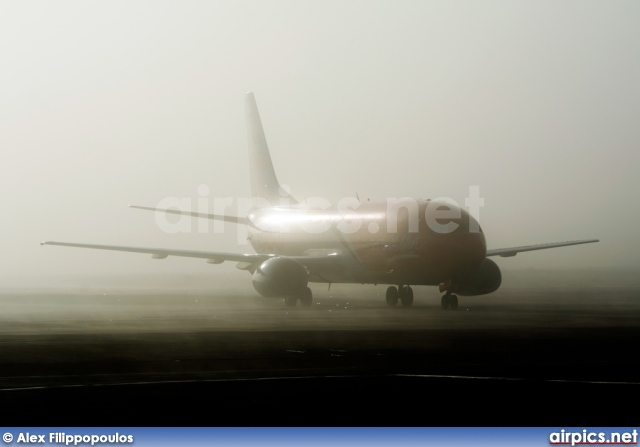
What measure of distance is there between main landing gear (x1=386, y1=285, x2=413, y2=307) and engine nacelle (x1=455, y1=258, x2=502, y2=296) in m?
2.05

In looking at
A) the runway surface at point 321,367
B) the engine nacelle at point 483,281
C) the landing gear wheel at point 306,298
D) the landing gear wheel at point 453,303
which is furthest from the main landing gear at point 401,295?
the runway surface at point 321,367

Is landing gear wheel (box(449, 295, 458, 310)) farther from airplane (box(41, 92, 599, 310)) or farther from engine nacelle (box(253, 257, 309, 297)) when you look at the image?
engine nacelle (box(253, 257, 309, 297))

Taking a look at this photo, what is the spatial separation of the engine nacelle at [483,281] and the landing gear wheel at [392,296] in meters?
2.53

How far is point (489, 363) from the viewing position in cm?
1870

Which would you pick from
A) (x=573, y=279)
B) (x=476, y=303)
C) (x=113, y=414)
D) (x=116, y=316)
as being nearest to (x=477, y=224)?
(x=476, y=303)

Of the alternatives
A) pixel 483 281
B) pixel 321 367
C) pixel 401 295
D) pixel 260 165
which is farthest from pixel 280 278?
pixel 321 367

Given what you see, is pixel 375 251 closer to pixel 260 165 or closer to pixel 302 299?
pixel 302 299

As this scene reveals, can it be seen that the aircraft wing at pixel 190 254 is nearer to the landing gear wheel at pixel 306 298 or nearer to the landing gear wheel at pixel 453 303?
the landing gear wheel at pixel 306 298

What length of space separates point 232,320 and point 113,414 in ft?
59.2

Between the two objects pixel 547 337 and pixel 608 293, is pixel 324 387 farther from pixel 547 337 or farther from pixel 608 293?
pixel 608 293

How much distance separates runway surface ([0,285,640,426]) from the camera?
12883 mm

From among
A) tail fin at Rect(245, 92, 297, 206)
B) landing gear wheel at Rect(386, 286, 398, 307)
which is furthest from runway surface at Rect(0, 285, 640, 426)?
tail fin at Rect(245, 92, 297, 206)

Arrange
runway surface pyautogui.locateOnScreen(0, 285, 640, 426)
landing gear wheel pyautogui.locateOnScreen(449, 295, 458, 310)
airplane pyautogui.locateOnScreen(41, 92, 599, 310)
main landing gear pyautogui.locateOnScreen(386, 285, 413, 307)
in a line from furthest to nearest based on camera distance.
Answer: main landing gear pyautogui.locateOnScreen(386, 285, 413, 307) → landing gear wheel pyautogui.locateOnScreen(449, 295, 458, 310) → airplane pyautogui.locateOnScreen(41, 92, 599, 310) → runway surface pyautogui.locateOnScreen(0, 285, 640, 426)

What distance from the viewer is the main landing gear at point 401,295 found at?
129ft
